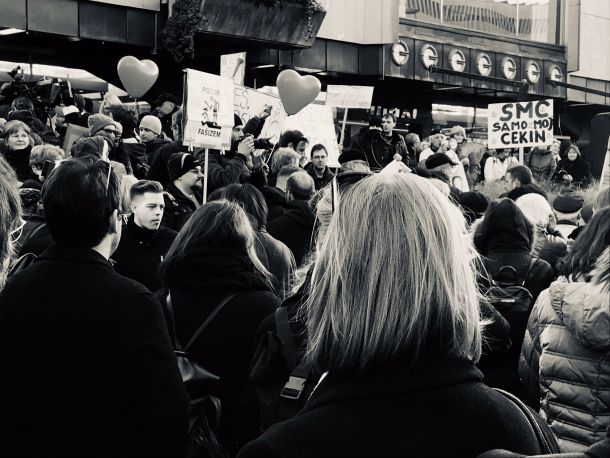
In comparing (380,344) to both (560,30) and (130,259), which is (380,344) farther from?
(560,30)

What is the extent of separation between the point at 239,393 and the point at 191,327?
34 cm

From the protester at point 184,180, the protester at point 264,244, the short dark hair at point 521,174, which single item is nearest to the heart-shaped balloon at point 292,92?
the short dark hair at point 521,174

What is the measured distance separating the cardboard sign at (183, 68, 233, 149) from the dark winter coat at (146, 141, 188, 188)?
9.2 inches

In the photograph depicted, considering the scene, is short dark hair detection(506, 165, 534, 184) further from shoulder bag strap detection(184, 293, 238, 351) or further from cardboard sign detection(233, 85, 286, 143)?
shoulder bag strap detection(184, 293, 238, 351)

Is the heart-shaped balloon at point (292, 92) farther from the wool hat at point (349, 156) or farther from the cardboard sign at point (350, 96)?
the wool hat at point (349, 156)

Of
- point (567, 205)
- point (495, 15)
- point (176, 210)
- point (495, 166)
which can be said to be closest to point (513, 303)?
point (176, 210)

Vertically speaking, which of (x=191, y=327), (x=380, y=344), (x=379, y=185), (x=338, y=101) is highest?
(x=338, y=101)

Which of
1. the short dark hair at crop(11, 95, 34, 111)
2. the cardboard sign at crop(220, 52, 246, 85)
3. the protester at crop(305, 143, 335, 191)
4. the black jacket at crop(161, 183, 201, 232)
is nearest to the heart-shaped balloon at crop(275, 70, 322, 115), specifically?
the cardboard sign at crop(220, 52, 246, 85)

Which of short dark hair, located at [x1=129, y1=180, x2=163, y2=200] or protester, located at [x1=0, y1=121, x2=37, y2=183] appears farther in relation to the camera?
protester, located at [x1=0, y1=121, x2=37, y2=183]

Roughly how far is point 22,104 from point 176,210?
270 inches

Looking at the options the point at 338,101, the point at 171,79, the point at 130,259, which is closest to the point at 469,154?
the point at 338,101

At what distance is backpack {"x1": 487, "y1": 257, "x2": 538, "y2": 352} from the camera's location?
16.0 ft

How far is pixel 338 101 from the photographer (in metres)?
15.9

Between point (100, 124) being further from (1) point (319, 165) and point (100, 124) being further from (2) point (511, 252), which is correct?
(2) point (511, 252)
